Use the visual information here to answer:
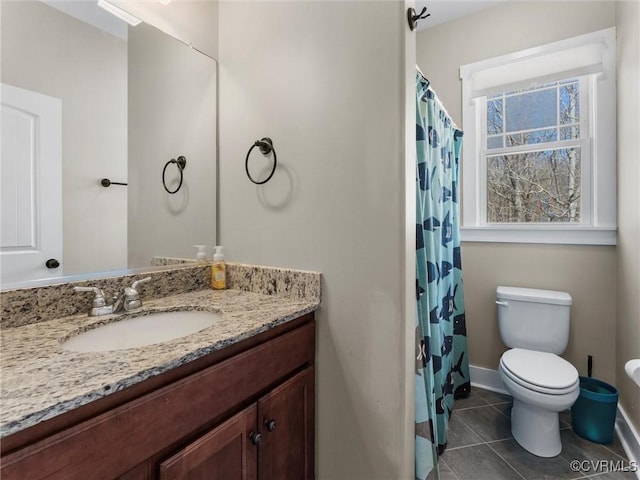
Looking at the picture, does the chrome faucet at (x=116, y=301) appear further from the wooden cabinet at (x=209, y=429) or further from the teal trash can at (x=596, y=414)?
the teal trash can at (x=596, y=414)

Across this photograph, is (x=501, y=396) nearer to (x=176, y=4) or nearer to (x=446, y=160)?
→ (x=446, y=160)

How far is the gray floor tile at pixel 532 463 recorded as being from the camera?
1528 mm

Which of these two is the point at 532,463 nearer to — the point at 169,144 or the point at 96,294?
the point at 96,294

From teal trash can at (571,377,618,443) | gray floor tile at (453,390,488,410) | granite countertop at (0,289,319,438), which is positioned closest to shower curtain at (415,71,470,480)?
gray floor tile at (453,390,488,410)

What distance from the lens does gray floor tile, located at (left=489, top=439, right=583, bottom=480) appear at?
1.53 meters

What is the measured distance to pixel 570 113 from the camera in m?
2.17

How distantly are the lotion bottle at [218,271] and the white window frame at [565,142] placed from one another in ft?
6.11

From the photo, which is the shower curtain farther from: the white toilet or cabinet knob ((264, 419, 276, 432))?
cabinet knob ((264, 419, 276, 432))

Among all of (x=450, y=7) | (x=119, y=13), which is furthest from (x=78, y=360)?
(x=450, y=7)

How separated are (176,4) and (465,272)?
8.05ft

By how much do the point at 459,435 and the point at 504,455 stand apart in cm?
A: 23

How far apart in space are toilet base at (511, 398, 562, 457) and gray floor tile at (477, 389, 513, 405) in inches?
18.5

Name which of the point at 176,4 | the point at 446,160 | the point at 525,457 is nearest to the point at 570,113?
the point at 446,160

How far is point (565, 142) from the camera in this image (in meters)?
2.16
